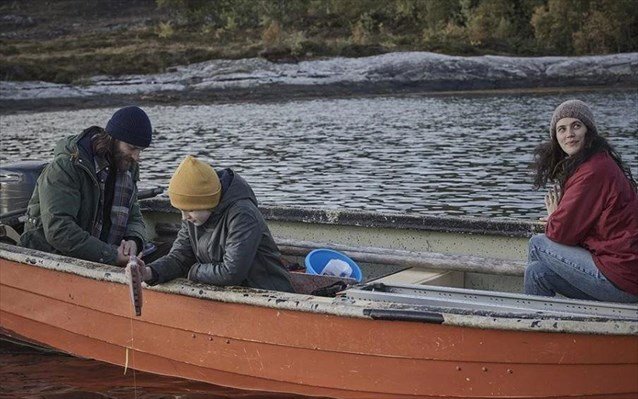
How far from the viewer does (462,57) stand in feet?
137

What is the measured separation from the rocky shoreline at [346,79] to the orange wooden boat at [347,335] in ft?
102

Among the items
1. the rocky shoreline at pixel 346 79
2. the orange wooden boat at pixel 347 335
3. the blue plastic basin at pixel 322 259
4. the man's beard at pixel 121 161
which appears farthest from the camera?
the rocky shoreline at pixel 346 79

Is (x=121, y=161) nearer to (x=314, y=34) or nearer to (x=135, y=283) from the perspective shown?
(x=135, y=283)

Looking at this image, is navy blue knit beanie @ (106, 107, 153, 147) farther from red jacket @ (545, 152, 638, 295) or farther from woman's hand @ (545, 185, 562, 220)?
red jacket @ (545, 152, 638, 295)

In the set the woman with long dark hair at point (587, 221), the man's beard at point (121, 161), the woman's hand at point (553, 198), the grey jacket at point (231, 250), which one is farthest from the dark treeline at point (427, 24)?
the woman with long dark hair at point (587, 221)

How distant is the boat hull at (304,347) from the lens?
21.2ft

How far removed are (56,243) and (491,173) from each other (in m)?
12.6

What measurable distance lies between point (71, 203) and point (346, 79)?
107ft

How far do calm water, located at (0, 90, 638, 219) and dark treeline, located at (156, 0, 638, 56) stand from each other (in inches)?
283

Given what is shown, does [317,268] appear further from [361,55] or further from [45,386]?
[361,55]

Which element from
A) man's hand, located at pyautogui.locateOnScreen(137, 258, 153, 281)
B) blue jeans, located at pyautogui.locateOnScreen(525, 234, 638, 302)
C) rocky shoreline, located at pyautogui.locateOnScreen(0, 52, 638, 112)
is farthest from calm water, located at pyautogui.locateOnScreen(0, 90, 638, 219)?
man's hand, located at pyautogui.locateOnScreen(137, 258, 153, 281)

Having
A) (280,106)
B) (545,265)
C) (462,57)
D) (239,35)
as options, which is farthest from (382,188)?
(239,35)

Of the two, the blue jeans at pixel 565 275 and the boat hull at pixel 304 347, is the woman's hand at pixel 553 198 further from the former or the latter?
the boat hull at pixel 304 347

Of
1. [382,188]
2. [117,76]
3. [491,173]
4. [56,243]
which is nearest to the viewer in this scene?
[56,243]
